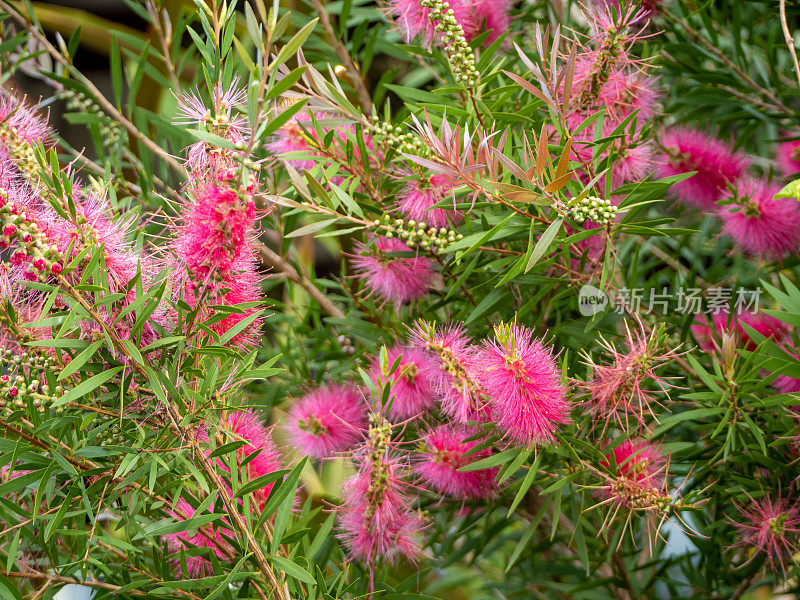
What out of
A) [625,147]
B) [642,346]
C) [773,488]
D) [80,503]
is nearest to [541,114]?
[625,147]

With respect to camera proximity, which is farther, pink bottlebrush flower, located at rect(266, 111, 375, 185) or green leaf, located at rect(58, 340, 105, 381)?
pink bottlebrush flower, located at rect(266, 111, 375, 185)

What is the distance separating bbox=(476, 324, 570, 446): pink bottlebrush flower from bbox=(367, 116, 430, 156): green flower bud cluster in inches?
4.9

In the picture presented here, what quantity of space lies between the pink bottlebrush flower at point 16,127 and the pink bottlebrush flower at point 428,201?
0.22m

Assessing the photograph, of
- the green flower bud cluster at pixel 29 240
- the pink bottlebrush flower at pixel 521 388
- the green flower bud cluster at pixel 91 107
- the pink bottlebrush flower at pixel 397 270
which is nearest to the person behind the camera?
the green flower bud cluster at pixel 29 240

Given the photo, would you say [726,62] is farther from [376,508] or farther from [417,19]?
[376,508]

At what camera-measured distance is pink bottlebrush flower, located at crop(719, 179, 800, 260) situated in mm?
603

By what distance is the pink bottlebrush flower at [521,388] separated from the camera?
0.44 metres

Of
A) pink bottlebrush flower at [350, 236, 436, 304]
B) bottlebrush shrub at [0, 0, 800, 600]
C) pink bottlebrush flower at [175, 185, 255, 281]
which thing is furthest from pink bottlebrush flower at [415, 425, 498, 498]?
pink bottlebrush flower at [175, 185, 255, 281]

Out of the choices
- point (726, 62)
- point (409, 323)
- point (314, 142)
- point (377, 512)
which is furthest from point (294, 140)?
point (726, 62)

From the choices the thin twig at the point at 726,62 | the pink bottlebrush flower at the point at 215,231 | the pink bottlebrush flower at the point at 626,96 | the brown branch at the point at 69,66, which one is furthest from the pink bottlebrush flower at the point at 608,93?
the brown branch at the point at 69,66

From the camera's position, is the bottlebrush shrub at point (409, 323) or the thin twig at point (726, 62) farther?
the thin twig at point (726, 62)

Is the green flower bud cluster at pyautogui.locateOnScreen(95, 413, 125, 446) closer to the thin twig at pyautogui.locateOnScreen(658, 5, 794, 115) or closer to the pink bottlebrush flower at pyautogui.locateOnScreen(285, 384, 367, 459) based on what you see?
the pink bottlebrush flower at pyautogui.locateOnScreen(285, 384, 367, 459)

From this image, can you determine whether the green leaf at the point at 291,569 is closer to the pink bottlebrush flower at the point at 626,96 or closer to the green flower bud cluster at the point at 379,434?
the green flower bud cluster at the point at 379,434

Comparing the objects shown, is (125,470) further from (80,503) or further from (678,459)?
(678,459)
